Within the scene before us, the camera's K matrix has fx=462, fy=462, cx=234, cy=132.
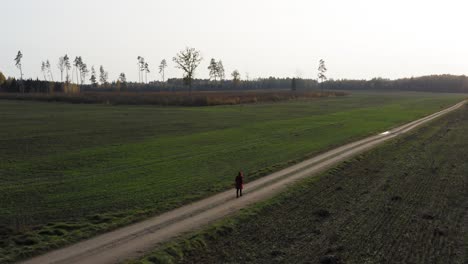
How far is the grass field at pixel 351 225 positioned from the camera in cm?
Answer: 1486

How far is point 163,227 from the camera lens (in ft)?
56.4

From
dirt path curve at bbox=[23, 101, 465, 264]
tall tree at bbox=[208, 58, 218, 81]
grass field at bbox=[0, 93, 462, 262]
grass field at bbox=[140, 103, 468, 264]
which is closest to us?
dirt path curve at bbox=[23, 101, 465, 264]

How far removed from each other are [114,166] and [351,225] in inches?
619

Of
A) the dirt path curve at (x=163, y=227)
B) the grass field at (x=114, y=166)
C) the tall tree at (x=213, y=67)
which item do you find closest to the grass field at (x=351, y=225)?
the dirt path curve at (x=163, y=227)

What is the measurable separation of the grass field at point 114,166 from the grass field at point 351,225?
364 cm

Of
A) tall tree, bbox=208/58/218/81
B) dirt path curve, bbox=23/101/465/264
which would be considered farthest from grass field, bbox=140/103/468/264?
tall tree, bbox=208/58/218/81

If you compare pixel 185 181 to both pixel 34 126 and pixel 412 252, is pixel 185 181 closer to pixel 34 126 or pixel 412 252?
pixel 412 252

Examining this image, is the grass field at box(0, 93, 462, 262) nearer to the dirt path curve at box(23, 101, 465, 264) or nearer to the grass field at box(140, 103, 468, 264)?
the dirt path curve at box(23, 101, 465, 264)

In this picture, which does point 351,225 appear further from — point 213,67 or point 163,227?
point 213,67

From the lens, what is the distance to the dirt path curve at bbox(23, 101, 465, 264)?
563 inches

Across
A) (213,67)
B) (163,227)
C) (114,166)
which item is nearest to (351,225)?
(163,227)

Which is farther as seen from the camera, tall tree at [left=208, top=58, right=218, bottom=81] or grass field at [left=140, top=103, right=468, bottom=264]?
tall tree at [left=208, top=58, right=218, bottom=81]

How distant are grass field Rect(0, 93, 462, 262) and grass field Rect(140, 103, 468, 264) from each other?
143 inches

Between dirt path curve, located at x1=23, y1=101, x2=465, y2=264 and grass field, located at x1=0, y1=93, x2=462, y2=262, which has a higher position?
grass field, located at x1=0, y1=93, x2=462, y2=262
